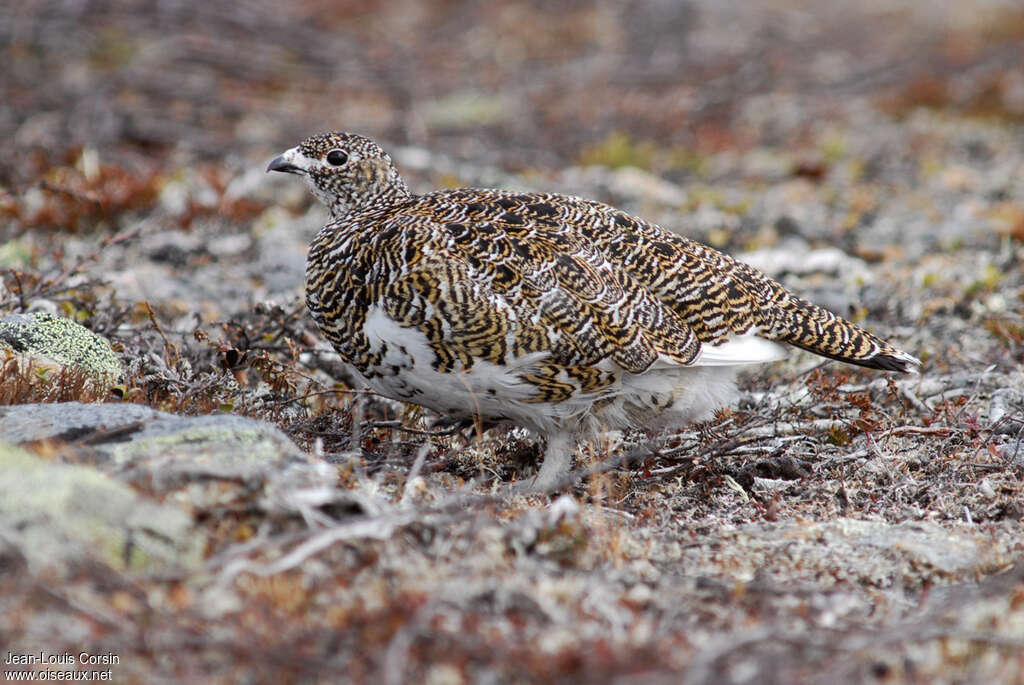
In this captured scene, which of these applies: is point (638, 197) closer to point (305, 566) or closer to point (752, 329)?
point (752, 329)

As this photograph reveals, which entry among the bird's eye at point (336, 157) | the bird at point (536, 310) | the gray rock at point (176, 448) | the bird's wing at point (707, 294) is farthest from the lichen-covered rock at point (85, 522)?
the bird's eye at point (336, 157)

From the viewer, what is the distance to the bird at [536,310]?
399 cm

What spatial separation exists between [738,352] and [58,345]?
9.17 feet

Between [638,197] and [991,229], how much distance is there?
2740mm

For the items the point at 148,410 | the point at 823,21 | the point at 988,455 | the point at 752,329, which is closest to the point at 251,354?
the point at 148,410

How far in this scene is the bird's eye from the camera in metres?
4.68

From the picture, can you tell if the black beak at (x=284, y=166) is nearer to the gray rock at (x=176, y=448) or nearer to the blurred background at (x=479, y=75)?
the gray rock at (x=176, y=448)

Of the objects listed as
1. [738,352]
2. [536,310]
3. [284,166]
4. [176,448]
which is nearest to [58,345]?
[284,166]

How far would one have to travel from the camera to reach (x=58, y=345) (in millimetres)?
4520

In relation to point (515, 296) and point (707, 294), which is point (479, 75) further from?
point (515, 296)

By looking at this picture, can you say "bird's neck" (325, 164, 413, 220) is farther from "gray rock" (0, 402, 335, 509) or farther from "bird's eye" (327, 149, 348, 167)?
"gray rock" (0, 402, 335, 509)

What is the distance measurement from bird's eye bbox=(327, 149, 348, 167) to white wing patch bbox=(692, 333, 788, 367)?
1715 millimetres

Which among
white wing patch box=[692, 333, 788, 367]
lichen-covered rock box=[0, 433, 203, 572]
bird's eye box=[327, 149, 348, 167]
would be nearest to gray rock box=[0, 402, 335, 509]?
lichen-covered rock box=[0, 433, 203, 572]

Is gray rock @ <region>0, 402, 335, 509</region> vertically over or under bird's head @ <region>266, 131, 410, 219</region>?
under
